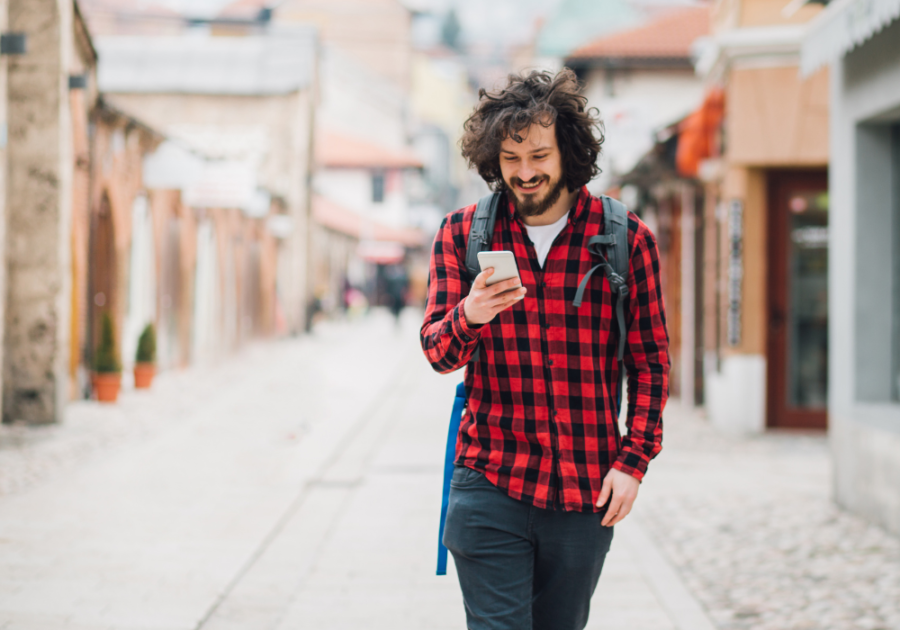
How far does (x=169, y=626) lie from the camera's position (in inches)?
174

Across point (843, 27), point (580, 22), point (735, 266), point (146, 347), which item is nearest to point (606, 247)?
point (843, 27)

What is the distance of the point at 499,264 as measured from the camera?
2.29 metres

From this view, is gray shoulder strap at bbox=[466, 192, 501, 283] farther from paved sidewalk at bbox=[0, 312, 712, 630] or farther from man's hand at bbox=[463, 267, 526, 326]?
paved sidewalk at bbox=[0, 312, 712, 630]

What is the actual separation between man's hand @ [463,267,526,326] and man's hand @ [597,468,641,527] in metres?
0.54

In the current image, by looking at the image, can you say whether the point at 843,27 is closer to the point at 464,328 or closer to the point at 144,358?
the point at 464,328

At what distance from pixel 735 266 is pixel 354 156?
39.7 m

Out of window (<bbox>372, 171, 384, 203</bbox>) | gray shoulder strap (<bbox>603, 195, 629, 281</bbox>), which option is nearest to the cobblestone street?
gray shoulder strap (<bbox>603, 195, 629, 281</bbox>)

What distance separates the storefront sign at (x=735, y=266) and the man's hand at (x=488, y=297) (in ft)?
32.2

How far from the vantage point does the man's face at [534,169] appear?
2555 mm

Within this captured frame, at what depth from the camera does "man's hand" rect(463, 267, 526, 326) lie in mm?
2322

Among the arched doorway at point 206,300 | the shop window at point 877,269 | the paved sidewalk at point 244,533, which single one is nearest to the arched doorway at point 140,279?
the arched doorway at point 206,300

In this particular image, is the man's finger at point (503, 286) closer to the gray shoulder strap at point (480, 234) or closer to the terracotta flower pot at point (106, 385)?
the gray shoulder strap at point (480, 234)

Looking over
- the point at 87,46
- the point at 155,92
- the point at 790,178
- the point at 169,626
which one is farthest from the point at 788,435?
the point at 155,92

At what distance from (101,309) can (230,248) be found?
7.87 m
